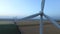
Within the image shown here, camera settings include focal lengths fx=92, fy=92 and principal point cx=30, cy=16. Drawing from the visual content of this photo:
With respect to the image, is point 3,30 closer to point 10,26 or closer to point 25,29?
point 10,26

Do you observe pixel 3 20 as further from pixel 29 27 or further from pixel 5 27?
pixel 29 27

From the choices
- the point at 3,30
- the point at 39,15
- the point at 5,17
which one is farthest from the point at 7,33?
the point at 39,15

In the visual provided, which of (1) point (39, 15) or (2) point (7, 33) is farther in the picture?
(2) point (7, 33)

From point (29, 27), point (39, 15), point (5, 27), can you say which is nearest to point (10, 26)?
point (5, 27)

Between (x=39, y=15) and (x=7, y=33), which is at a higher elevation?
(x=39, y=15)

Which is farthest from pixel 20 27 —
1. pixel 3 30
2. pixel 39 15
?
pixel 39 15

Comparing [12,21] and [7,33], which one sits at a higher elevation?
[12,21]

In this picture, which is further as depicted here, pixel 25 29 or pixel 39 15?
pixel 25 29

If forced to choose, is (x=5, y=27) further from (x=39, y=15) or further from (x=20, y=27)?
(x=39, y=15)
